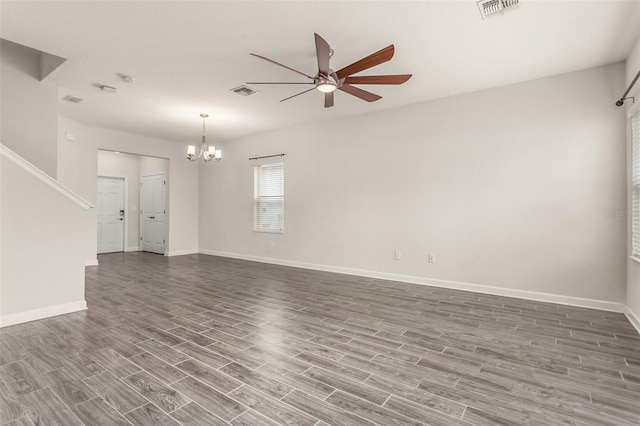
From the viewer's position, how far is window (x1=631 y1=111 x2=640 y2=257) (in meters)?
3.27

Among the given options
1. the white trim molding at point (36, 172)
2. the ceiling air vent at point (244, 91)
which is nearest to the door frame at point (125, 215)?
the white trim molding at point (36, 172)

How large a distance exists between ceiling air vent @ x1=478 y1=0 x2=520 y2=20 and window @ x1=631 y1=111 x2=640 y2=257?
1911mm

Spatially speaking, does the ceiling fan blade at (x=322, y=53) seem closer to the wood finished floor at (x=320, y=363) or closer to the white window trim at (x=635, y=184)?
the wood finished floor at (x=320, y=363)

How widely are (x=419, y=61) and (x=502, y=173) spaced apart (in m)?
1.94

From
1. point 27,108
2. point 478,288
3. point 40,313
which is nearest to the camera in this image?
point 40,313

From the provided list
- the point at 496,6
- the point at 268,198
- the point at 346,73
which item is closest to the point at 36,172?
the point at 346,73

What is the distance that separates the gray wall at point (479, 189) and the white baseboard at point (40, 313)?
12.3 feet

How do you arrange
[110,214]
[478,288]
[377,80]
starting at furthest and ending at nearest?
[110,214], [478,288], [377,80]

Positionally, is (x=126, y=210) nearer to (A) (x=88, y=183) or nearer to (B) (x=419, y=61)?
(A) (x=88, y=183)

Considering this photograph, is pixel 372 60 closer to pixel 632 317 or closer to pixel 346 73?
pixel 346 73

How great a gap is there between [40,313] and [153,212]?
5801mm

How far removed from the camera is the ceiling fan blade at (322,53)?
2.48 metres

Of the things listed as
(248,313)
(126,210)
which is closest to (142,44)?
(248,313)

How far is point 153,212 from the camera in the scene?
28.6 ft
